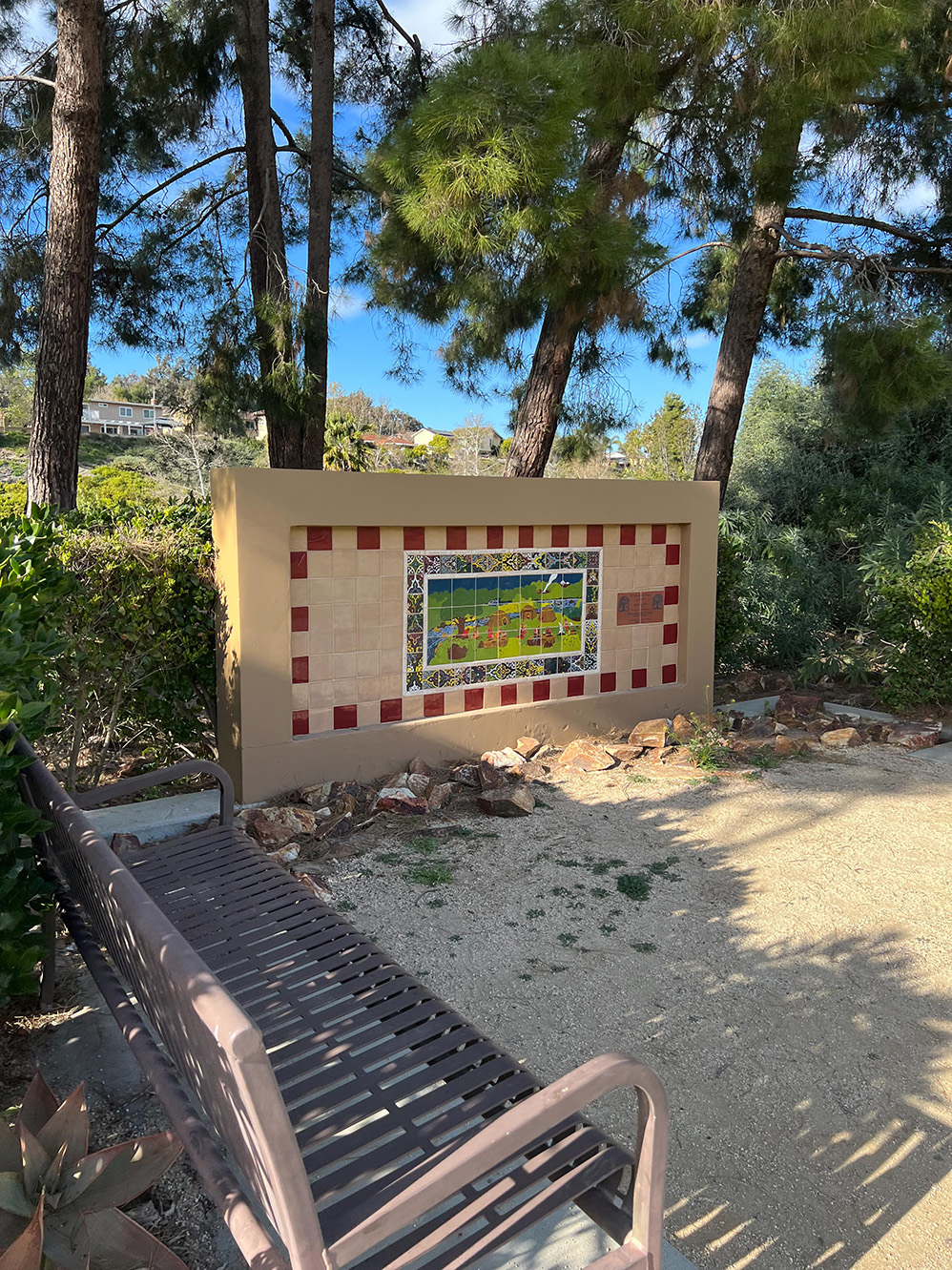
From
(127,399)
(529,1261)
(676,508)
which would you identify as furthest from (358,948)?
(127,399)

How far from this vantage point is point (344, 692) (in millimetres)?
4824

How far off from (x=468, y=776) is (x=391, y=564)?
121 cm

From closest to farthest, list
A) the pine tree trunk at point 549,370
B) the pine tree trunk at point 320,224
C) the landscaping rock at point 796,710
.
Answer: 1. the landscaping rock at point 796,710
2. the pine tree trunk at point 549,370
3. the pine tree trunk at point 320,224

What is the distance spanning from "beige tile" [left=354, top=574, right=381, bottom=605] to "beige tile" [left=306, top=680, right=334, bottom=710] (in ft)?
1.58

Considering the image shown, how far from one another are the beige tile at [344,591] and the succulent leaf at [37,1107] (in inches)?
127

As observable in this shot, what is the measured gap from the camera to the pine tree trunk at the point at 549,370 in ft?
24.9

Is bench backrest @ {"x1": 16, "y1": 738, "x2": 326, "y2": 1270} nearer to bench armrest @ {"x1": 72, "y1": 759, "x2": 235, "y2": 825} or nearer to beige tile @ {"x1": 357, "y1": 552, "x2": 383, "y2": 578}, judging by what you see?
bench armrest @ {"x1": 72, "y1": 759, "x2": 235, "y2": 825}

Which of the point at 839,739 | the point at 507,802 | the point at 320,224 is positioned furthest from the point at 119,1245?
the point at 320,224

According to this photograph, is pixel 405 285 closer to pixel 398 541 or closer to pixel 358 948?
pixel 398 541

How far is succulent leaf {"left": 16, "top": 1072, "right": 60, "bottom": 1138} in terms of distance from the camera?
5.30 ft

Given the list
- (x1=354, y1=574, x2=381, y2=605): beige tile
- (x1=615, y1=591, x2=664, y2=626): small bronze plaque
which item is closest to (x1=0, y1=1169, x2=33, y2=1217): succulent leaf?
(x1=354, y1=574, x2=381, y2=605): beige tile

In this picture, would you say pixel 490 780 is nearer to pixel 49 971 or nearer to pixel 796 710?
pixel 49 971

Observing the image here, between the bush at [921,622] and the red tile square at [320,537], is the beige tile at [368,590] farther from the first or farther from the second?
the bush at [921,622]

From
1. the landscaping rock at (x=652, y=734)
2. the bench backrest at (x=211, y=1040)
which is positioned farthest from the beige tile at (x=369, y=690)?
the bench backrest at (x=211, y=1040)
